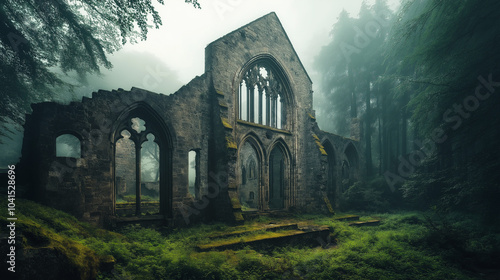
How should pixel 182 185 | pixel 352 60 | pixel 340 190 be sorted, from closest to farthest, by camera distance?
1. pixel 182 185
2. pixel 340 190
3. pixel 352 60

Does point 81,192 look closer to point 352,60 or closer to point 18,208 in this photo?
point 18,208

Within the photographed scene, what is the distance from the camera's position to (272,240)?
24.1 ft

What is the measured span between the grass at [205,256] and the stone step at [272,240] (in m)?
0.26

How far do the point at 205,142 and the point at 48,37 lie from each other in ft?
24.4

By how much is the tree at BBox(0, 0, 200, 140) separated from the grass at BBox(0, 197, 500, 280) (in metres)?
6.16

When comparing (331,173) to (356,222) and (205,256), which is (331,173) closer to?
(356,222)

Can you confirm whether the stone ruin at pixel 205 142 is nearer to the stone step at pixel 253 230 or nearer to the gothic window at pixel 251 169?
the stone step at pixel 253 230

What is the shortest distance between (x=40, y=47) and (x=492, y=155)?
51.0 feet

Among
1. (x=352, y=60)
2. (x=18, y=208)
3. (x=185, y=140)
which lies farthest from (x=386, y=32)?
(x=18, y=208)

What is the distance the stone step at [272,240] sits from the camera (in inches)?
251

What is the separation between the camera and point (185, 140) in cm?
937

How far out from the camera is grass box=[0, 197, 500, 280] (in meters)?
3.80

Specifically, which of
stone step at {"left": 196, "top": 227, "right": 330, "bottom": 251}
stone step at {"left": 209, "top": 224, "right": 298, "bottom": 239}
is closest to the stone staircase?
stone step at {"left": 196, "top": 227, "right": 330, "bottom": 251}

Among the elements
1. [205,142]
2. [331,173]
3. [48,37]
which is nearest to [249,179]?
[331,173]
